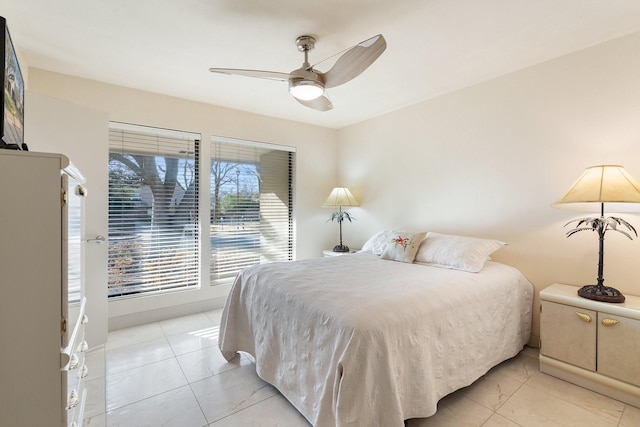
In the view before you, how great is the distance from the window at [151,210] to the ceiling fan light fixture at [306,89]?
1898 mm

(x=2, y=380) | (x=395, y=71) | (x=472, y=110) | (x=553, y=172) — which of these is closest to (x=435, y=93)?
(x=472, y=110)

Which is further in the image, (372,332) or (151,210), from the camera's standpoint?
(151,210)

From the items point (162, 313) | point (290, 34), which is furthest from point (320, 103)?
point (162, 313)

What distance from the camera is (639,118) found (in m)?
2.09

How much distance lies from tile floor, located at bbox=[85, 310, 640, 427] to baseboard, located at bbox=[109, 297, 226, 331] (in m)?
A: 0.52

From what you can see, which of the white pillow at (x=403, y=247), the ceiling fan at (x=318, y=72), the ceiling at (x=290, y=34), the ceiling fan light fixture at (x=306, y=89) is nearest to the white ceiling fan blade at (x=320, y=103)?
the ceiling fan at (x=318, y=72)

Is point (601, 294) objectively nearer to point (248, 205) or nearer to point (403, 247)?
point (403, 247)

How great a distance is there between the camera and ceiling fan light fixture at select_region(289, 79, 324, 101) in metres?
1.97

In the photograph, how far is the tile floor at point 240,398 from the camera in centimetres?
172

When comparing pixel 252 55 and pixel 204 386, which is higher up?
pixel 252 55

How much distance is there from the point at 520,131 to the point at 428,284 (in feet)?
5.83

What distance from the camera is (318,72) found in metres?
2.03

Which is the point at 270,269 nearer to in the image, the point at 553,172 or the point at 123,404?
the point at 123,404

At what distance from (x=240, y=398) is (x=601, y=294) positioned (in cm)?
252
